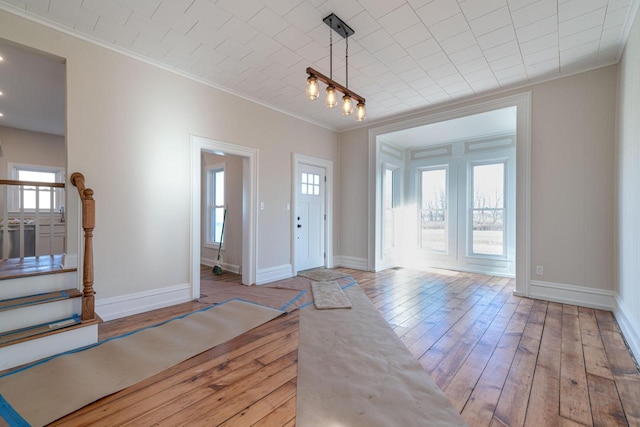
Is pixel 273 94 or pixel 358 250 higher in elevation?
pixel 273 94

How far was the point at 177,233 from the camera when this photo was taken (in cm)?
352

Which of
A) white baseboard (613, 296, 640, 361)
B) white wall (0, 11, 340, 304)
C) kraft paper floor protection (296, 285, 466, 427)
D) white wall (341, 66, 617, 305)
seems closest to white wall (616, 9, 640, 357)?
white baseboard (613, 296, 640, 361)

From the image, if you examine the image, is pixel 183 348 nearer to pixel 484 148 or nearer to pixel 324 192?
pixel 324 192

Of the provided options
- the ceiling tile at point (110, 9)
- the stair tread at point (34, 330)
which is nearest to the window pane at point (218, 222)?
the stair tread at point (34, 330)

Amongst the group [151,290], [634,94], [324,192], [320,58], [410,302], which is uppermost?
[320,58]

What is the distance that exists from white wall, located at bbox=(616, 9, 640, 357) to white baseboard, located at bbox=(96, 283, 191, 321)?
454 centimetres

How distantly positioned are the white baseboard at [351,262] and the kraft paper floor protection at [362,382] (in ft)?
9.04

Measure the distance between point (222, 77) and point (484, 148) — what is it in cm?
499

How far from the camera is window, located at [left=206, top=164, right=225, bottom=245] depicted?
19.0 ft

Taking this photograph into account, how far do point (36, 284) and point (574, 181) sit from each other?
6090 mm

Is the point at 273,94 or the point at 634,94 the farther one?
the point at 273,94

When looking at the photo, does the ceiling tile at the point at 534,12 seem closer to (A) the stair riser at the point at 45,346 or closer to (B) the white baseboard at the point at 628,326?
(B) the white baseboard at the point at 628,326

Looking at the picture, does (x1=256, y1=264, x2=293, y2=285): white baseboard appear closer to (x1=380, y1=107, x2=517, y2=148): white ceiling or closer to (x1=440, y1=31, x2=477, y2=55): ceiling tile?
→ (x1=380, y1=107, x2=517, y2=148): white ceiling

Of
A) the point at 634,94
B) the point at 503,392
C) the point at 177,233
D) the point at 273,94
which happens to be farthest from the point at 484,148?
the point at 177,233
